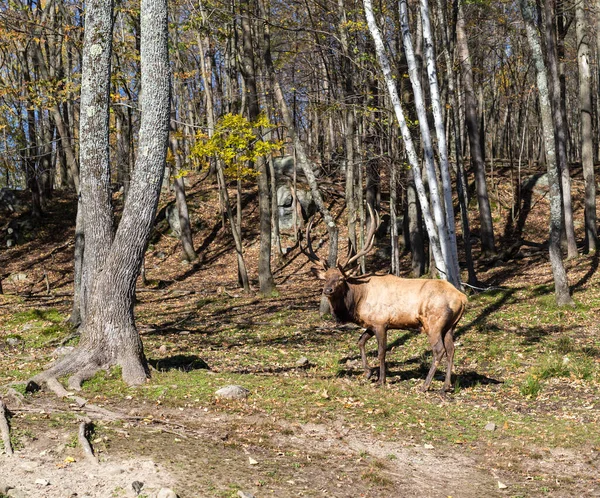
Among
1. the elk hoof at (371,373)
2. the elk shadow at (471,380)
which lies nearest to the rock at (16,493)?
the elk hoof at (371,373)

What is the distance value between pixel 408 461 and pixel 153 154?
5.73 m

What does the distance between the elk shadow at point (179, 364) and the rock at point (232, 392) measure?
180 centimetres

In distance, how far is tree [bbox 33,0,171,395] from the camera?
9.20m

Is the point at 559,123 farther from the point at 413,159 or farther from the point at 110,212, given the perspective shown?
the point at 110,212

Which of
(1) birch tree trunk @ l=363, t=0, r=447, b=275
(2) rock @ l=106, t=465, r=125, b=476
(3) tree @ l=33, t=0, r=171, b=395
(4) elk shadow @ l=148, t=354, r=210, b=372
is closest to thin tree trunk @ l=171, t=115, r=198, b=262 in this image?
(1) birch tree trunk @ l=363, t=0, r=447, b=275

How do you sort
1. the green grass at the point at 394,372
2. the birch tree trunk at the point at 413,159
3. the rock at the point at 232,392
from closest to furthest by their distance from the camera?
1. the green grass at the point at 394,372
2. the rock at the point at 232,392
3. the birch tree trunk at the point at 413,159

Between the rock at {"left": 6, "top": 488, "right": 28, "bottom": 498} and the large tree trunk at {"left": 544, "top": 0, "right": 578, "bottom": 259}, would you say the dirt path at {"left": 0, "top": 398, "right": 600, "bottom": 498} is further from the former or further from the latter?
the large tree trunk at {"left": 544, "top": 0, "right": 578, "bottom": 259}

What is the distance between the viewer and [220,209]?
107 feet

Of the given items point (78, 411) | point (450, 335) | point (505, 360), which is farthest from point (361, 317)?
point (78, 411)

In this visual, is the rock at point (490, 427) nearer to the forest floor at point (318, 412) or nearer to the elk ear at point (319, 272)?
the forest floor at point (318, 412)

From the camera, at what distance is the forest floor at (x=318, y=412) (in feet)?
20.6

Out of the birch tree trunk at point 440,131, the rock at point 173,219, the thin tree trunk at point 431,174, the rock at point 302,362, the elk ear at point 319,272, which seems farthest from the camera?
the rock at point 173,219

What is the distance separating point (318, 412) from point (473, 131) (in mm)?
16435

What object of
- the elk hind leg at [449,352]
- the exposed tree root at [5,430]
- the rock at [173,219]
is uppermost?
the rock at [173,219]
